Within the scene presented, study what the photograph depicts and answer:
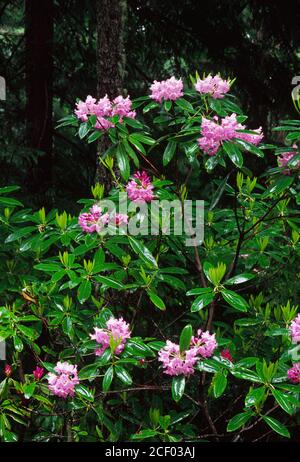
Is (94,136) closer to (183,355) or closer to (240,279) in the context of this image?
(240,279)

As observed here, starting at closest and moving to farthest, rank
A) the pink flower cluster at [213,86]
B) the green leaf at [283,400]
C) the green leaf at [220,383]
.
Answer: the green leaf at [283,400] < the green leaf at [220,383] < the pink flower cluster at [213,86]

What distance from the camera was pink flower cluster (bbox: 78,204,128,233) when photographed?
269 cm

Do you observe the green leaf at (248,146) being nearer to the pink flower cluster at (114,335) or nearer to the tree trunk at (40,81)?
the pink flower cluster at (114,335)

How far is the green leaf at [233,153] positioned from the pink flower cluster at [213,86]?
346 mm

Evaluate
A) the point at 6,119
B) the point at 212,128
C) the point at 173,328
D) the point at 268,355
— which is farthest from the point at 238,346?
the point at 6,119

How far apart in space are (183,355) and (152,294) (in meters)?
0.46

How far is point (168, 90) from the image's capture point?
2822mm

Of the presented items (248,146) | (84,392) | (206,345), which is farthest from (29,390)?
(248,146)

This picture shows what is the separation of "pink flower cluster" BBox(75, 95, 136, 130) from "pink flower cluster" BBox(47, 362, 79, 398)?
108 centimetres

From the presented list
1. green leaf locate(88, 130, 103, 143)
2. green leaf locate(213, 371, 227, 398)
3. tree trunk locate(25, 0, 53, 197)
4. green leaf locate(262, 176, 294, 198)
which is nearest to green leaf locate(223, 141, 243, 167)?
green leaf locate(262, 176, 294, 198)

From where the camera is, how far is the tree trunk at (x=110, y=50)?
3676mm

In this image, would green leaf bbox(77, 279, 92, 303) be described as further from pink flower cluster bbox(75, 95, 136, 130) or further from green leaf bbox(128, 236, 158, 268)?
pink flower cluster bbox(75, 95, 136, 130)

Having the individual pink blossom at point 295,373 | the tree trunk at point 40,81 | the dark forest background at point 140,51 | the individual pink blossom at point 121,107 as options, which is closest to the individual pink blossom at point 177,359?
the individual pink blossom at point 295,373
